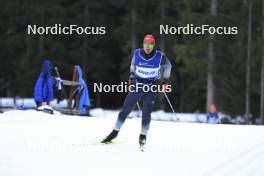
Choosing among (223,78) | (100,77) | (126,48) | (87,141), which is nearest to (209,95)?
(223,78)

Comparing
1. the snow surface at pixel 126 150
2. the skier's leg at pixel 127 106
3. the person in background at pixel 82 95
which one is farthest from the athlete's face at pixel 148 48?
the person in background at pixel 82 95

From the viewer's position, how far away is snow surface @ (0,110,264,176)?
19.7ft

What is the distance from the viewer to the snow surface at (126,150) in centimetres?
599

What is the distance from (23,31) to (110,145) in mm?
31377

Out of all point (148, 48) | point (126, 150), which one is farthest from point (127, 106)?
point (148, 48)

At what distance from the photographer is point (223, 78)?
29.3 metres

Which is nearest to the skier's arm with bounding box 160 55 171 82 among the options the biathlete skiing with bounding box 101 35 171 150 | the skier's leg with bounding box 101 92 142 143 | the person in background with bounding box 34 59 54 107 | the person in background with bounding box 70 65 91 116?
the biathlete skiing with bounding box 101 35 171 150

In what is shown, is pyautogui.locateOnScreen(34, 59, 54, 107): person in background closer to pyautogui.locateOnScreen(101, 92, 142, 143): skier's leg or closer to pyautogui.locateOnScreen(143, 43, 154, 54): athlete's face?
pyautogui.locateOnScreen(101, 92, 142, 143): skier's leg

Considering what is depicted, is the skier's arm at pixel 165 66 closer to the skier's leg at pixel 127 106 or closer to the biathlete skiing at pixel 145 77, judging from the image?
the biathlete skiing at pixel 145 77

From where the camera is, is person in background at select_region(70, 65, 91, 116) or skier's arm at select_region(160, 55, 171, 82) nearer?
skier's arm at select_region(160, 55, 171, 82)

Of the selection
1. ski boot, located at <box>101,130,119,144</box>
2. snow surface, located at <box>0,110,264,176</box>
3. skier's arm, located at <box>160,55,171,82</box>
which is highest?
skier's arm, located at <box>160,55,171,82</box>

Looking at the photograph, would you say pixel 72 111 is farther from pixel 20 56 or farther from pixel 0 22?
pixel 20 56

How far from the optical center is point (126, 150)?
7.48m

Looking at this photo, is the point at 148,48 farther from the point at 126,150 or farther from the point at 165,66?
the point at 126,150
